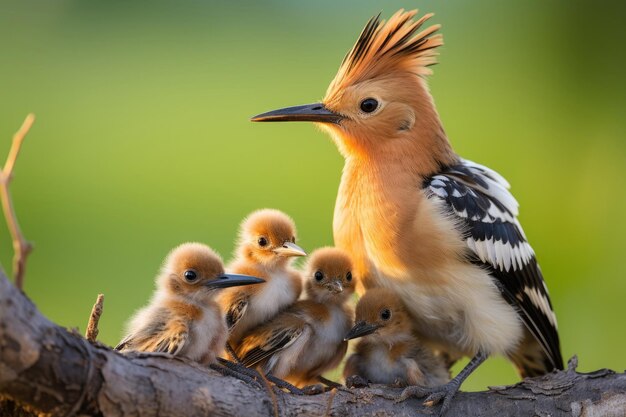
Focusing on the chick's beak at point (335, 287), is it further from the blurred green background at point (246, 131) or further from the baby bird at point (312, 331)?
the blurred green background at point (246, 131)

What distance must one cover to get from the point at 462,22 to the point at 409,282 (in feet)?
19.3

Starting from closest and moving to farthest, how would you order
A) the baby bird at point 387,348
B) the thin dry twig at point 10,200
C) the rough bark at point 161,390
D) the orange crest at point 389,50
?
the thin dry twig at point 10,200 < the rough bark at point 161,390 < the baby bird at point 387,348 < the orange crest at point 389,50

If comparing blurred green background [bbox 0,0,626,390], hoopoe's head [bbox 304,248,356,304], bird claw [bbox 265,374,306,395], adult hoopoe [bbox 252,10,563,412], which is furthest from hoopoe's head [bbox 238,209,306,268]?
blurred green background [bbox 0,0,626,390]

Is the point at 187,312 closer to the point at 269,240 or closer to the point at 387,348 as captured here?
the point at 269,240

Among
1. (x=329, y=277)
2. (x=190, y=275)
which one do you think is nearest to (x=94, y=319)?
(x=190, y=275)

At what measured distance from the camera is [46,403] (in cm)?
308

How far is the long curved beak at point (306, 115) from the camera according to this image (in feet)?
15.0

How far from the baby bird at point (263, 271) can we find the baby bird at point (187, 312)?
173mm

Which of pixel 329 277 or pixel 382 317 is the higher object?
pixel 329 277

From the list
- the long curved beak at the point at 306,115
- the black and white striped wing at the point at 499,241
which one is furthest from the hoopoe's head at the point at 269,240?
the black and white striped wing at the point at 499,241

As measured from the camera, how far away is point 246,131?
881 centimetres

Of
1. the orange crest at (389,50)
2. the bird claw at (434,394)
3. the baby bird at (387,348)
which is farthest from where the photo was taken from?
the orange crest at (389,50)

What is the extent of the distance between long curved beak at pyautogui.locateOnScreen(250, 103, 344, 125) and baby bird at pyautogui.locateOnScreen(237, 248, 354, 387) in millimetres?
685

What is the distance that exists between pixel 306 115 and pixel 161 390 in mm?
1819
